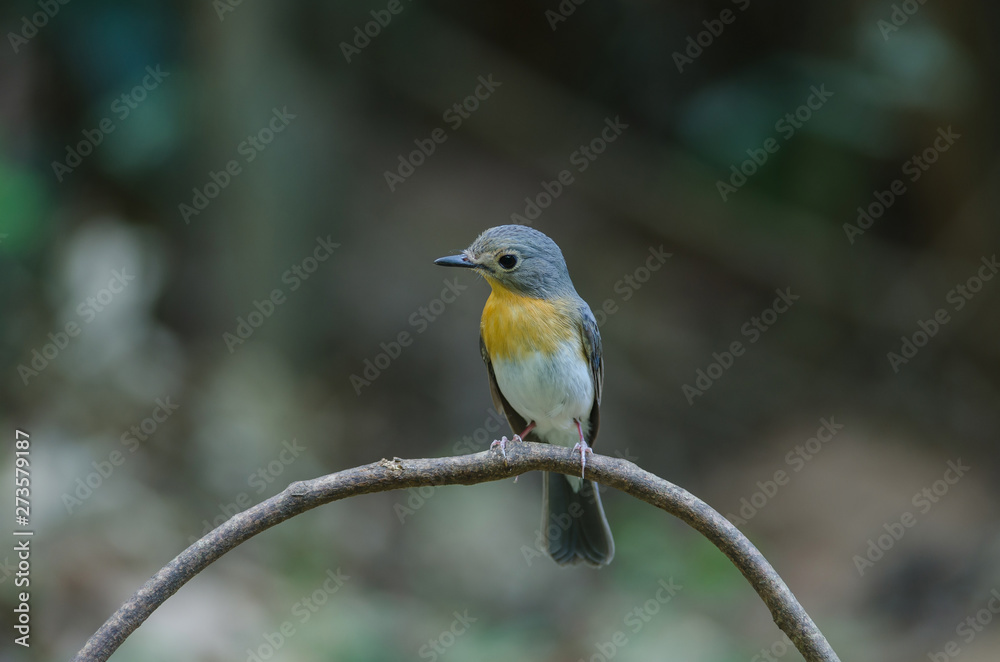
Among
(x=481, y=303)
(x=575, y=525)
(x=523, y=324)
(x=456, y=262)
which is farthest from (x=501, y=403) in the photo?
(x=481, y=303)

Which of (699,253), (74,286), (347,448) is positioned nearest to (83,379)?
(74,286)

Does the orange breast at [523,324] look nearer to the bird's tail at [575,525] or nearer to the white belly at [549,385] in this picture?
the white belly at [549,385]

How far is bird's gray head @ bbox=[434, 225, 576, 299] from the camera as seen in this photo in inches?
123

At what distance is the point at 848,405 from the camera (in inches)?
273

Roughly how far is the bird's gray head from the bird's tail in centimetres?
73

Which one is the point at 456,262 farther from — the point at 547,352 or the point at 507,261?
the point at 547,352

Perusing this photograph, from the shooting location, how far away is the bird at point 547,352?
128 inches

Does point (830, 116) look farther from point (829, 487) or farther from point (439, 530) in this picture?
point (439, 530)

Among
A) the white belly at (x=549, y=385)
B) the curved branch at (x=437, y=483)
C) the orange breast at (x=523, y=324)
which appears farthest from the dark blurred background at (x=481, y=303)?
the curved branch at (x=437, y=483)

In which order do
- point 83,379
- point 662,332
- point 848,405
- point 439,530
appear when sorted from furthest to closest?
point 662,332, point 848,405, point 439,530, point 83,379

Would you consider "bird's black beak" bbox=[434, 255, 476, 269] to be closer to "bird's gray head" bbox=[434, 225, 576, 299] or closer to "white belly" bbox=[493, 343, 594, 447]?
"bird's gray head" bbox=[434, 225, 576, 299]

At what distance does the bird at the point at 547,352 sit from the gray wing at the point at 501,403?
2cm

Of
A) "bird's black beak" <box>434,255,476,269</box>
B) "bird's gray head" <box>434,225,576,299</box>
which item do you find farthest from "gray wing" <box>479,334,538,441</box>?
"bird's black beak" <box>434,255,476,269</box>

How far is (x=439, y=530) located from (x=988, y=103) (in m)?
4.73
